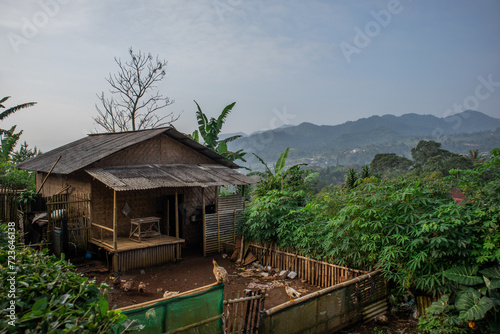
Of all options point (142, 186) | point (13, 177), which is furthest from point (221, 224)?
point (13, 177)

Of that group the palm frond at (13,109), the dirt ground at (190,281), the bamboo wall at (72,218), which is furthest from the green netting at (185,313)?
the palm frond at (13,109)

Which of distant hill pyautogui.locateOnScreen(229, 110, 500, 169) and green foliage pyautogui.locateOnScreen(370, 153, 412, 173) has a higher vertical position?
distant hill pyautogui.locateOnScreen(229, 110, 500, 169)

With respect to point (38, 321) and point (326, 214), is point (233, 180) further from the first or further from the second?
point (38, 321)

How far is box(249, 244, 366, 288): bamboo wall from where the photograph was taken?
809 centimetres

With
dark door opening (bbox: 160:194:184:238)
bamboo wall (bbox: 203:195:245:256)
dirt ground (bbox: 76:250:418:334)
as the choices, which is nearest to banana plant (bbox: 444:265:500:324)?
dirt ground (bbox: 76:250:418:334)

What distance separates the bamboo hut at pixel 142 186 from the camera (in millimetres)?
9961

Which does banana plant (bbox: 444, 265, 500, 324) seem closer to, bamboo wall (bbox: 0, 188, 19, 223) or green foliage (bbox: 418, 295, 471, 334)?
green foliage (bbox: 418, 295, 471, 334)

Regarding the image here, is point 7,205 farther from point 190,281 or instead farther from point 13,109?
point 13,109

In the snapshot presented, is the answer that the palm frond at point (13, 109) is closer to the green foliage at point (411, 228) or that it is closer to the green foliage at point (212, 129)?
the green foliage at point (212, 129)

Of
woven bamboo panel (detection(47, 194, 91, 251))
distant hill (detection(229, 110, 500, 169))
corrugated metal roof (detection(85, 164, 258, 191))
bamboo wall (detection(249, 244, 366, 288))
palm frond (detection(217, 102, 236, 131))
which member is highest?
distant hill (detection(229, 110, 500, 169))

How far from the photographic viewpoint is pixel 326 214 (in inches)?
346

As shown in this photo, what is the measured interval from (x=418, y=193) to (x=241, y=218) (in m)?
6.03

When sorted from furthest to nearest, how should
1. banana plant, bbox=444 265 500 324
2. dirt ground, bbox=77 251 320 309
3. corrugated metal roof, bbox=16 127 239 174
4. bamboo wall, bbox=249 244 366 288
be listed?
corrugated metal roof, bbox=16 127 239 174 → dirt ground, bbox=77 251 320 309 → bamboo wall, bbox=249 244 366 288 → banana plant, bbox=444 265 500 324

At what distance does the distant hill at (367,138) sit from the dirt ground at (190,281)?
8369cm
